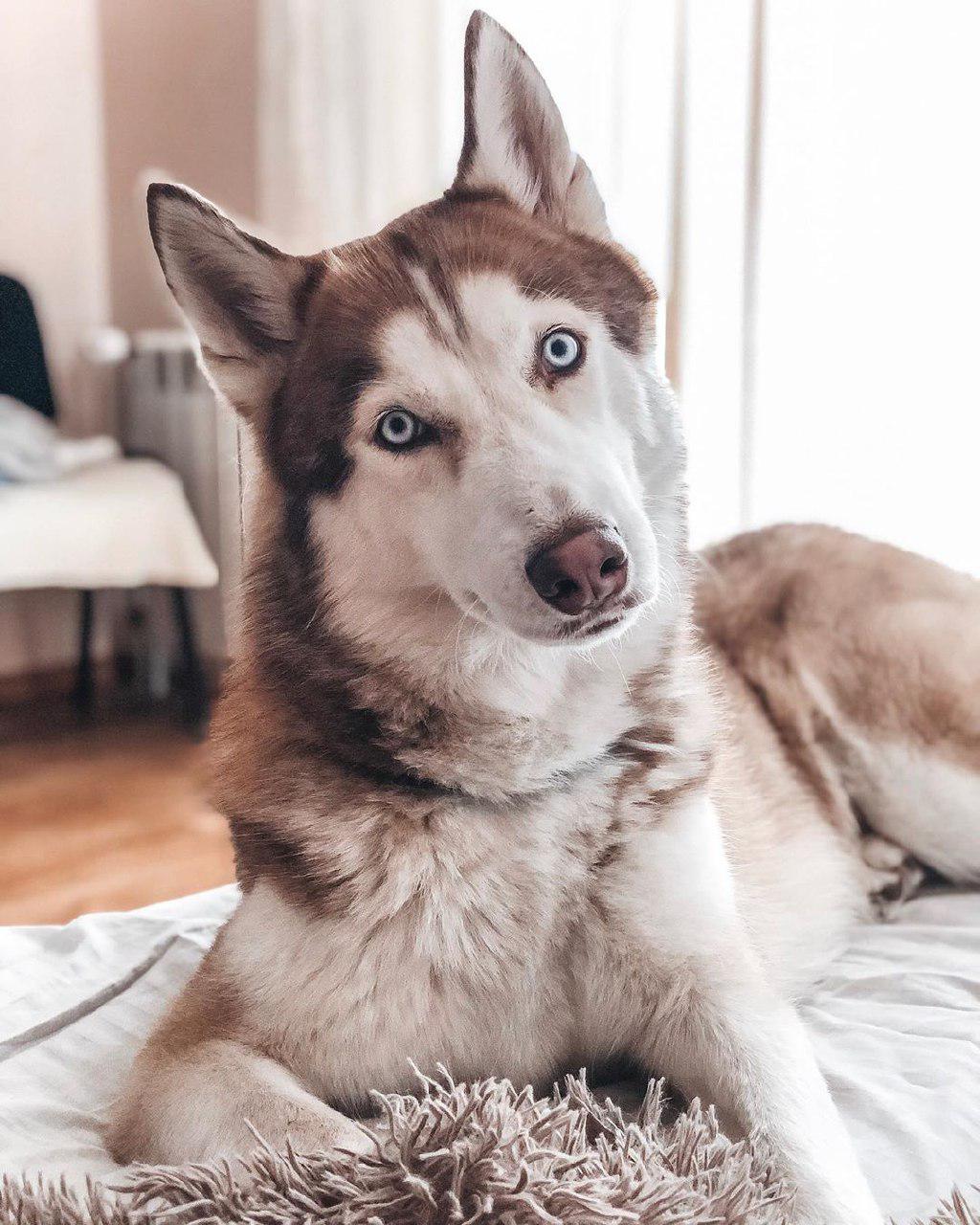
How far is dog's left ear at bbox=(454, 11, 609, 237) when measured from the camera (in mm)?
1207

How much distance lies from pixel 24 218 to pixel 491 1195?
4716 mm

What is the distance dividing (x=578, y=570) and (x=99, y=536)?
3085 millimetres

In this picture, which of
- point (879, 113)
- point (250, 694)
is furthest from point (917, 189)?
point (250, 694)

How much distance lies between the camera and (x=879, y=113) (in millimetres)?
2363

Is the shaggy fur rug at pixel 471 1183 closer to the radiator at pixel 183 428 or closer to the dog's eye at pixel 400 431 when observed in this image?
the dog's eye at pixel 400 431

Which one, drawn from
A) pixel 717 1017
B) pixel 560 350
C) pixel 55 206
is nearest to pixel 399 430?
pixel 560 350

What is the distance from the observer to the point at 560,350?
3.71 feet

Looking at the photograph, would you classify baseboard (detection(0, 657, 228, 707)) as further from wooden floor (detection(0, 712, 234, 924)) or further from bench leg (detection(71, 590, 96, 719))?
wooden floor (detection(0, 712, 234, 924))

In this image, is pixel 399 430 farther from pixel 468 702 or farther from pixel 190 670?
pixel 190 670

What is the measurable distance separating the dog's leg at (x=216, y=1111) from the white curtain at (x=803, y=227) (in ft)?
5.02

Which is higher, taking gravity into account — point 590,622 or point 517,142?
point 517,142

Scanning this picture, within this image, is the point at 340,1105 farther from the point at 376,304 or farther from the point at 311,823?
the point at 376,304

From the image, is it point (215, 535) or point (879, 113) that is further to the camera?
point (215, 535)

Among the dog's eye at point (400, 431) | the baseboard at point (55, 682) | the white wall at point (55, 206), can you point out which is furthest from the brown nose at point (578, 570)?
the white wall at point (55, 206)
